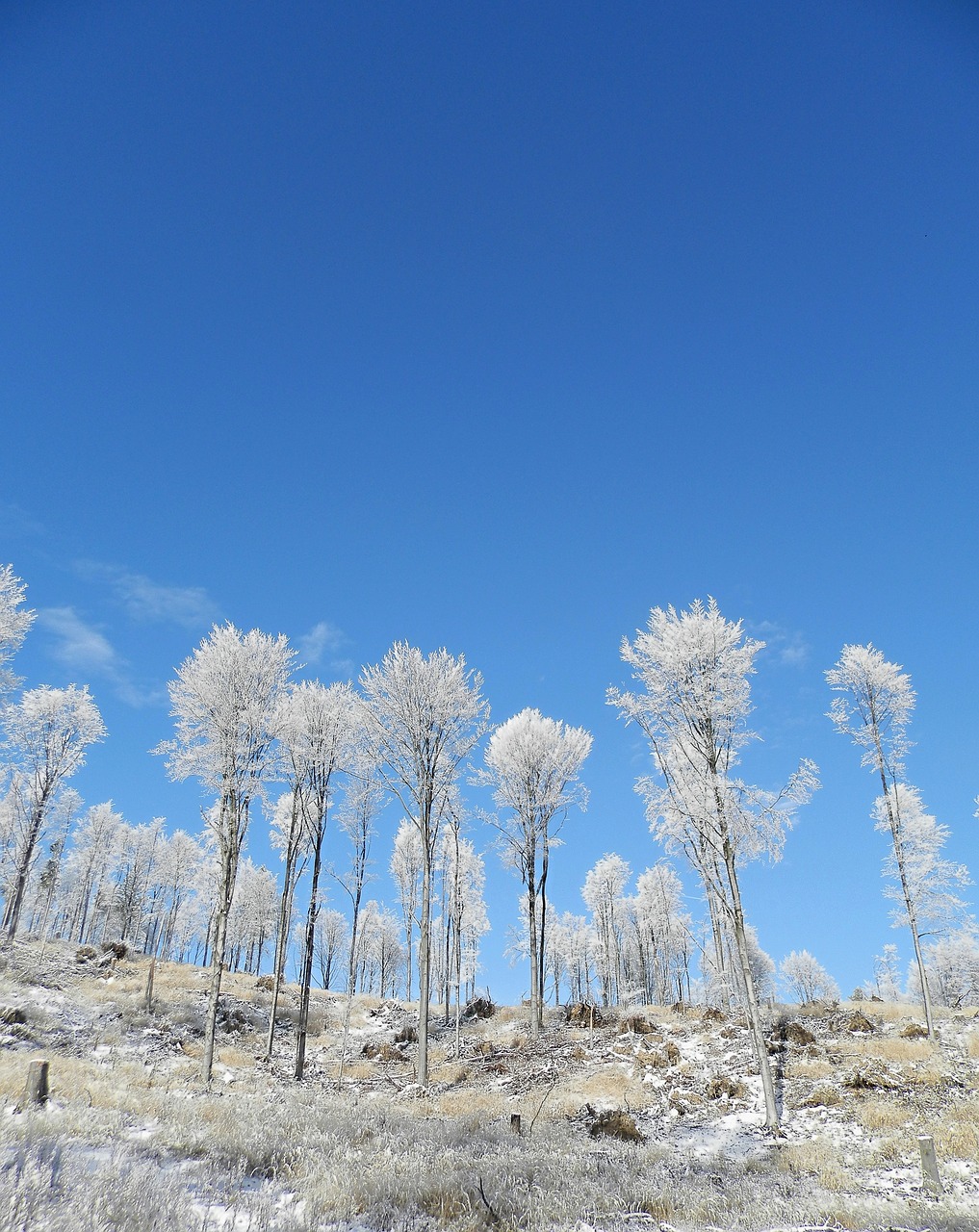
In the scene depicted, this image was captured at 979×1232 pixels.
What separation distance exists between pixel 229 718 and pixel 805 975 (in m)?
97.2

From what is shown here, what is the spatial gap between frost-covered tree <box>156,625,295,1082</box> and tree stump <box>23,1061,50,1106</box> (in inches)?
349

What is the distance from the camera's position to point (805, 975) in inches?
3494

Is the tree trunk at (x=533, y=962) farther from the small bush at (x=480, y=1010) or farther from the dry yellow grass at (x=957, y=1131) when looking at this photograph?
the dry yellow grass at (x=957, y=1131)

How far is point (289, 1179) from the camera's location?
7.83m

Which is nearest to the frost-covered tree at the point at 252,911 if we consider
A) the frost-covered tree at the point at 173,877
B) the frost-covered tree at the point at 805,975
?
the frost-covered tree at the point at 173,877

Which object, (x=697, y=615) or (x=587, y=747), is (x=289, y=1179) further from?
(x=587, y=747)

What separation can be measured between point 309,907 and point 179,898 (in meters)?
47.8

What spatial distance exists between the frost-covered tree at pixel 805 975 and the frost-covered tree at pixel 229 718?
9113cm

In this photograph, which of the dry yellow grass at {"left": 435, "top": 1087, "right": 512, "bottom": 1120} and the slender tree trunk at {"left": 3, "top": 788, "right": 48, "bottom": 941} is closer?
the dry yellow grass at {"left": 435, "top": 1087, "right": 512, "bottom": 1120}

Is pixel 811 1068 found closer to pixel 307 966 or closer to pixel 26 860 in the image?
pixel 307 966

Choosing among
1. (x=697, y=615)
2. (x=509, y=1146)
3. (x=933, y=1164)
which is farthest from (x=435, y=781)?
(x=933, y=1164)

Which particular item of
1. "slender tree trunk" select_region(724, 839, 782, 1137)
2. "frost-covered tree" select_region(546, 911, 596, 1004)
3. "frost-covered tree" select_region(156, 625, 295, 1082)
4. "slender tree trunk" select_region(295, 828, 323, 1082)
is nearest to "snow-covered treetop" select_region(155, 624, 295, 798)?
"frost-covered tree" select_region(156, 625, 295, 1082)

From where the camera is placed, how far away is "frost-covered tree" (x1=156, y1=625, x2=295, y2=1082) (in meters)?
18.7

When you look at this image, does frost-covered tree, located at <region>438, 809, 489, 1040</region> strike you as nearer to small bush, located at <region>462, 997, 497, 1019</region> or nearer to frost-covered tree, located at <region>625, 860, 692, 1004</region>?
small bush, located at <region>462, 997, 497, 1019</region>
